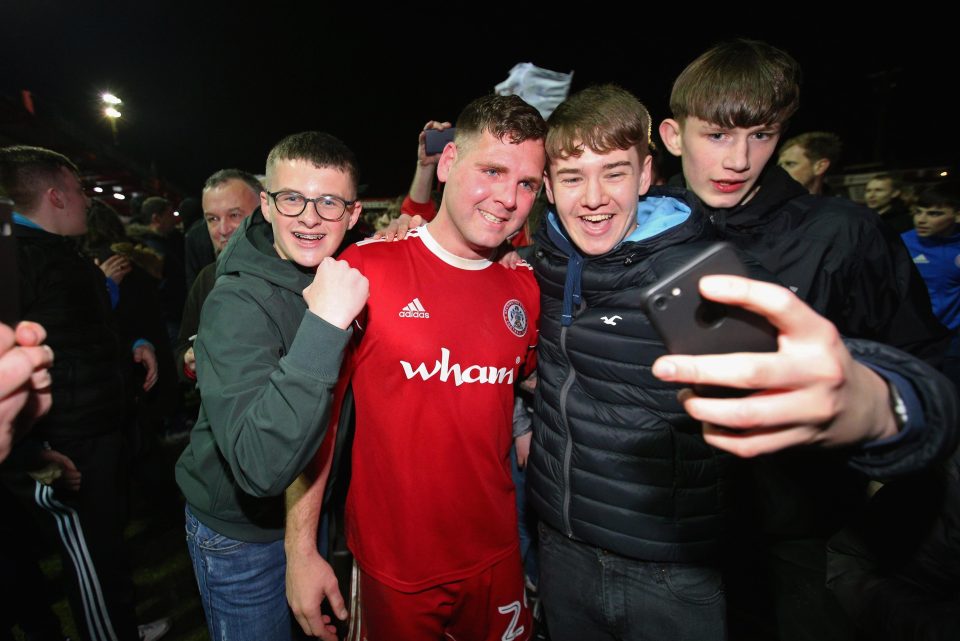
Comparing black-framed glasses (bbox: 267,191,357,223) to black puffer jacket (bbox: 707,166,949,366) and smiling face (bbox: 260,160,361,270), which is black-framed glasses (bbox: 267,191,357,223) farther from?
black puffer jacket (bbox: 707,166,949,366)

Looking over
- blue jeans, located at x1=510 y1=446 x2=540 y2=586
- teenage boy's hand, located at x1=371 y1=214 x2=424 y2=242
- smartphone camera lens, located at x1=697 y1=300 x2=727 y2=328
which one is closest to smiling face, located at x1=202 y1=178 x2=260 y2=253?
teenage boy's hand, located at x1=371 y1=214 x2=424 y2=242

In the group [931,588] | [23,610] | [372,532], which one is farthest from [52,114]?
[931,588]

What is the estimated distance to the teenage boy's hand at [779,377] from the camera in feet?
2.35

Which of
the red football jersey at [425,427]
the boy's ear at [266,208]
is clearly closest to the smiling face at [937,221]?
the red football jersey at [425,427]

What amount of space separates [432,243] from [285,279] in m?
0.65

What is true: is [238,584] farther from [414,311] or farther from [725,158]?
[725,158]

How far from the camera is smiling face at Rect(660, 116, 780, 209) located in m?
1.99

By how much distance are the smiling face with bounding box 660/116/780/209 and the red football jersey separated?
44.2 inches

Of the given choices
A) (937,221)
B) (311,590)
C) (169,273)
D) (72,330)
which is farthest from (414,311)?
(169,273)

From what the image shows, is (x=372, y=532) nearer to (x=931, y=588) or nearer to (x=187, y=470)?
(x=187, y=470)

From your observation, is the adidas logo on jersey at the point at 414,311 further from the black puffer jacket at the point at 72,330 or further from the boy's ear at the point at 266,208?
the black puffer jacket at the point at 72,330

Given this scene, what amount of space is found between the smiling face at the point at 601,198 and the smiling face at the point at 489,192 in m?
0.20

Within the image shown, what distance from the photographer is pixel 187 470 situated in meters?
2.01

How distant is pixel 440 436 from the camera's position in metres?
1.87
